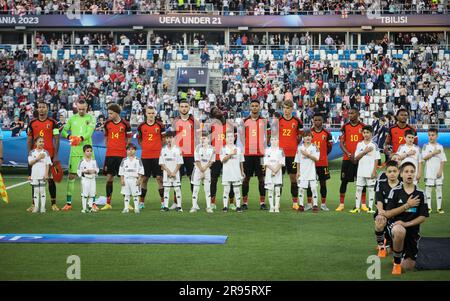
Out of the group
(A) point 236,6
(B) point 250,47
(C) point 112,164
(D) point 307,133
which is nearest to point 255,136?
(D) point 307,133

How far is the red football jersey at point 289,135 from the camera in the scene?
17016mm

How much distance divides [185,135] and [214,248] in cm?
518

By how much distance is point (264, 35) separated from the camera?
1975 inches

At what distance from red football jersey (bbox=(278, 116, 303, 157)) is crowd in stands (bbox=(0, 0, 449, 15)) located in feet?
105

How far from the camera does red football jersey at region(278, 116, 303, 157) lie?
1702cm

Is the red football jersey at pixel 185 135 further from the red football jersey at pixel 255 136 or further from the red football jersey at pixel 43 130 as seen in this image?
the red football jersey at pixel 43 130

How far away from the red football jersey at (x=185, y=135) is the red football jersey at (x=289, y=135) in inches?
68.1

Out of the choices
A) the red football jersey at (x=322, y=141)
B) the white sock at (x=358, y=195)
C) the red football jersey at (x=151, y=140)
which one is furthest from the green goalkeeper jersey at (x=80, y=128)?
the white sock at (x=358, y=195)

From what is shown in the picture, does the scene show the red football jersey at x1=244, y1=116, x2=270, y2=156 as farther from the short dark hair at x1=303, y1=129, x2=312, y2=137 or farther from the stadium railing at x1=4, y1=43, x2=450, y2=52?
the stadium railing at x1=4, y1=43, x2=450, y2=52

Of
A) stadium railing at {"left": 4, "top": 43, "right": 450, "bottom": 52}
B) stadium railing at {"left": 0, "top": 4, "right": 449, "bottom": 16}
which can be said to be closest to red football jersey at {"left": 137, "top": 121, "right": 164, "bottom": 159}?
stadium railing at {"left": 4, "top": 43, "right": 450, "bottom": 52}

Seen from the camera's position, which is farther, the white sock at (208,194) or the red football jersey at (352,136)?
the red football jersey at (352,136)

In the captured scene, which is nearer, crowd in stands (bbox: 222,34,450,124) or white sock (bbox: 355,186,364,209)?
white sock (bbox: 355,186,364,209)
